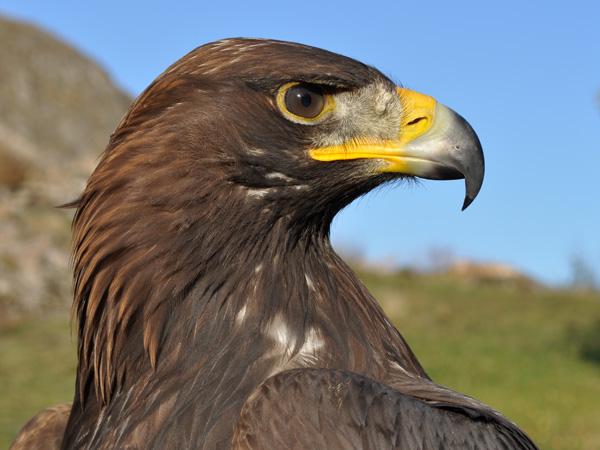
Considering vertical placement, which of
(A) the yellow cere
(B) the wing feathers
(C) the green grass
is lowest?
(C) the green grass

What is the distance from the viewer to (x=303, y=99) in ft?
9.37

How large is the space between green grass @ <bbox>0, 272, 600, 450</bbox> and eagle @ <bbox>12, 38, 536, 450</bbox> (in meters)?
8.36

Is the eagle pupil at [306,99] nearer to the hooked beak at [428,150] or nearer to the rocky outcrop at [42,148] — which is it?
the hooked beak at [428,150]

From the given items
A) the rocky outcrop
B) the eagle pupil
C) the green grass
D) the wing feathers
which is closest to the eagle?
the eagle pupil

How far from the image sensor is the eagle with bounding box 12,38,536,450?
274cm

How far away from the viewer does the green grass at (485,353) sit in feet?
44.9

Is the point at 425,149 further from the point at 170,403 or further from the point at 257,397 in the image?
the point at 170,403

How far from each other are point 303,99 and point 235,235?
57 cm

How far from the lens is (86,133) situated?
3353cm

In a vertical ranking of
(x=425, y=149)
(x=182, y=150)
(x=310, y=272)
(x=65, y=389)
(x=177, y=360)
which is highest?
(x=425, y=149)

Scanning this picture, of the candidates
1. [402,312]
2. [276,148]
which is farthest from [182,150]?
[402,312]

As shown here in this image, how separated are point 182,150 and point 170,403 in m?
0.91

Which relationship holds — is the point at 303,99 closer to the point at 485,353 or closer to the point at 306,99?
the point at 306,99

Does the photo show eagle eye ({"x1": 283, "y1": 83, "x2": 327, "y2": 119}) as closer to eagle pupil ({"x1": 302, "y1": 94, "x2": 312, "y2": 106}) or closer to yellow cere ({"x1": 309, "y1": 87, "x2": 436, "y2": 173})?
eagle pupil ({"x1": 302, "y1": 94, "x2": 312, "y2": 106})
